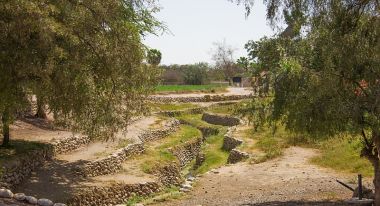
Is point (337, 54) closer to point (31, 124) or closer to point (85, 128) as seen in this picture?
point (85, 128)

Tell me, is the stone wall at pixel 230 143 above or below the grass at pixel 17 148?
below

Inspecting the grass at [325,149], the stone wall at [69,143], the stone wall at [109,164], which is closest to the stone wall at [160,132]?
the stone wall at [69,143]

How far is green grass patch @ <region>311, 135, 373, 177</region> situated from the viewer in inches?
945

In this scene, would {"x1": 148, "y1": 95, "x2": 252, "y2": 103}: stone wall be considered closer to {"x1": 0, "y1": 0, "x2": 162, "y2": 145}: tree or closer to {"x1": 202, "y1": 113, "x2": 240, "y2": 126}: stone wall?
{"x1": 202, "y1": 113, "x2": 240, "y2": 126}: stone wall

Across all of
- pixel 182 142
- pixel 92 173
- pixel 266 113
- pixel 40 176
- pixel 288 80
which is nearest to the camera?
pixel 288 80

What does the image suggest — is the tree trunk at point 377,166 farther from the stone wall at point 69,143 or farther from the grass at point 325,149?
the stone wall at point 69,143

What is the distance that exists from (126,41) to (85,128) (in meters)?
6.50

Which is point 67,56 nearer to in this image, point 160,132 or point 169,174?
point 169,174

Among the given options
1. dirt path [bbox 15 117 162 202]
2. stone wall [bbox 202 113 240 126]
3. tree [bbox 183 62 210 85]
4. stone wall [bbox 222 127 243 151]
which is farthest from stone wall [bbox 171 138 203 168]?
tree [bbox 183 62 210 85]

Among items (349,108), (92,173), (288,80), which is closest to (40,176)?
(92,173)

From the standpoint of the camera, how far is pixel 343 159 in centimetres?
2620

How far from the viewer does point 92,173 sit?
24359 mm

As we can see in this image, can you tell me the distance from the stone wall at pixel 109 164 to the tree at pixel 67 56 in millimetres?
8174

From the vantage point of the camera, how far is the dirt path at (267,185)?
62.6 feet
